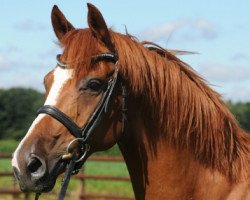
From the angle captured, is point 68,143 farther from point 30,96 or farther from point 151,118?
point 30,96

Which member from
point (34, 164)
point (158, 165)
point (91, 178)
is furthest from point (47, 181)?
point (91, 178)

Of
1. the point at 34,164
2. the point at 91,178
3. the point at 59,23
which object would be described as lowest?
the point at 91,178

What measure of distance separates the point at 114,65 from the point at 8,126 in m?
70.0

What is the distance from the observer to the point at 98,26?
3.69m

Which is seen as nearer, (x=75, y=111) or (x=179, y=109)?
(x=75, y=111)

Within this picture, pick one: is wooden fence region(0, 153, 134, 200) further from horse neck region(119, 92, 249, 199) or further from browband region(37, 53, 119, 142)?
browband region(37, 53, 119, 142)

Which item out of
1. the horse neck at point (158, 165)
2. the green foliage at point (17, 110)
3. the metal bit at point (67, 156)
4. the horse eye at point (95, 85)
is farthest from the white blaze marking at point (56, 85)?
the green foliage at point (17, 110)

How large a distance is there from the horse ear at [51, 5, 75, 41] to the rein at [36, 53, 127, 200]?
15.1 inches


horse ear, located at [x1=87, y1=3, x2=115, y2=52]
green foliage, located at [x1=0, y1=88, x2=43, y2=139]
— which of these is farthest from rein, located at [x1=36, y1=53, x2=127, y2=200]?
green foliage, located at [x1=0, y1=88, x2=43, y2=139]

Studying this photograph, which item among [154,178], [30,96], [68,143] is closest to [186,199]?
[154,178]

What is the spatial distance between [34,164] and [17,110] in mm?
71681

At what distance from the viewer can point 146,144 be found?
3.79m

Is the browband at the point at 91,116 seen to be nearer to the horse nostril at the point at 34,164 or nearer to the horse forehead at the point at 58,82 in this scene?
the horse forehead at the point at 58,82

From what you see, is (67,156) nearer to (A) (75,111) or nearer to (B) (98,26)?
(A) (75,111)
